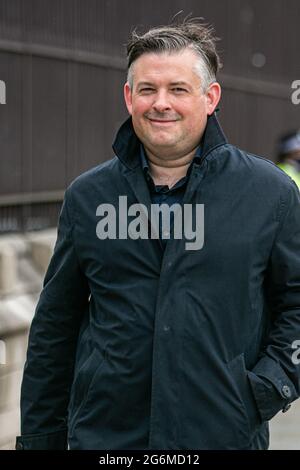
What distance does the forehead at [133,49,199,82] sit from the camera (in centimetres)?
384

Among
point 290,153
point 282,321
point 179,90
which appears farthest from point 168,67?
point 290,153

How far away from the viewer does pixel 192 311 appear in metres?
3.77

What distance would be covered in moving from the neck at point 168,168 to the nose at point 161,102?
198 millimetres

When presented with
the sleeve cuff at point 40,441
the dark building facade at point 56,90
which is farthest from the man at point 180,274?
the dark building facade at point 56,90

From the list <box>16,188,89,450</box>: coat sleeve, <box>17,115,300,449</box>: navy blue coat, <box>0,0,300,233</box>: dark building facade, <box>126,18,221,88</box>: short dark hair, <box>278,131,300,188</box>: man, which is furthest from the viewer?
<box>278,131,300,188</box>: man

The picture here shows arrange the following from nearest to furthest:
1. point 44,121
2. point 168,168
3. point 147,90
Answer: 1. point 147,90
2. point 168,168
3. point 44,121

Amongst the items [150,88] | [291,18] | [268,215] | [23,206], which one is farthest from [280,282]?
[291,18]

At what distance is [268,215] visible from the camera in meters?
3.86

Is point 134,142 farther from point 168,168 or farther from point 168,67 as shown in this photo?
point 168,67

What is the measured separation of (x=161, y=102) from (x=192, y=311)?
0.65m

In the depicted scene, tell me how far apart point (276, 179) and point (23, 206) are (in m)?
4.13

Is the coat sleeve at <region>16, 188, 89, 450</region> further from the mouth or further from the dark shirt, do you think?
the mouth

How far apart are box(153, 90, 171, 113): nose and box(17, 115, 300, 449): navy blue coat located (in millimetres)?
192

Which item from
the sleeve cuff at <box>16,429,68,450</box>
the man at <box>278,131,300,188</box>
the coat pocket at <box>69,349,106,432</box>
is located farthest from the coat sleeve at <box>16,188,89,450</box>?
the man at <box>278,131,300,188</box>
